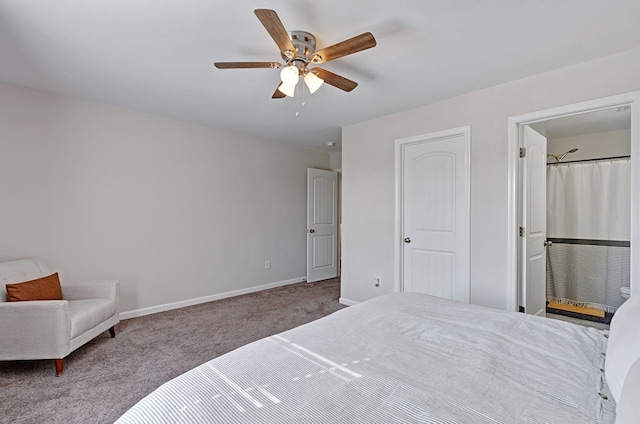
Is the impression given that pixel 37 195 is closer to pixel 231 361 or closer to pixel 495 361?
pixel 231 361

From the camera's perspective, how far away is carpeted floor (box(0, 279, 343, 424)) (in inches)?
76.1

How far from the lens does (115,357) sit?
2588 millimetres

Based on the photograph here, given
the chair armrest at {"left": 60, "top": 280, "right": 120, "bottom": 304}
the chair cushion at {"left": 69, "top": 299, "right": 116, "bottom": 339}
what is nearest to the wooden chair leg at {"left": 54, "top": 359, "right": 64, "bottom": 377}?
the chair cushion at {"left": 69, "top": 299, "right": 116, "bottom": 339}

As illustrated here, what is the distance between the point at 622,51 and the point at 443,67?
3.94 feet

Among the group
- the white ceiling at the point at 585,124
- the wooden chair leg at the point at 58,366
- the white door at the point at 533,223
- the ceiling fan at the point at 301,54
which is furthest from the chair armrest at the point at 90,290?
the white ceiling at the point at 585,124

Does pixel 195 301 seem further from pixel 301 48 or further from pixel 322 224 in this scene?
pixel 301 48

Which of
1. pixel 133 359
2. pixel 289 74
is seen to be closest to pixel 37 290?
pixel 133 359

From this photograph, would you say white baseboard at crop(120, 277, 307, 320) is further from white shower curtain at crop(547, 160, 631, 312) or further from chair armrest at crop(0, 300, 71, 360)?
white shower curtain at crop(547, 160, 631, 312)

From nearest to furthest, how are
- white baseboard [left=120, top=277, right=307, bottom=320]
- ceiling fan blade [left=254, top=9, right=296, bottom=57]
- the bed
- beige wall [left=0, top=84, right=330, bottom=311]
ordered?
the bed < ceiling fan blade [left=254, top=9, right=296, bottom=57] < beige wall [left=0, top=84, right=330, bottom=311] < white baseboard [left=120, top=277, right=307, bottom=320]

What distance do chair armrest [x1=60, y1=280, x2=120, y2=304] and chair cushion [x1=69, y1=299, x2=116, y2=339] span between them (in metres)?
0.07

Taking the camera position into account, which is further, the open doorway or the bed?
the open doorway

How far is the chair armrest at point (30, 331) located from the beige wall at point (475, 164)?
2.88 m

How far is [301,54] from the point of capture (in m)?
2.08

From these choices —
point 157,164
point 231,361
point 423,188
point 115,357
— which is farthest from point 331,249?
point 231,361
